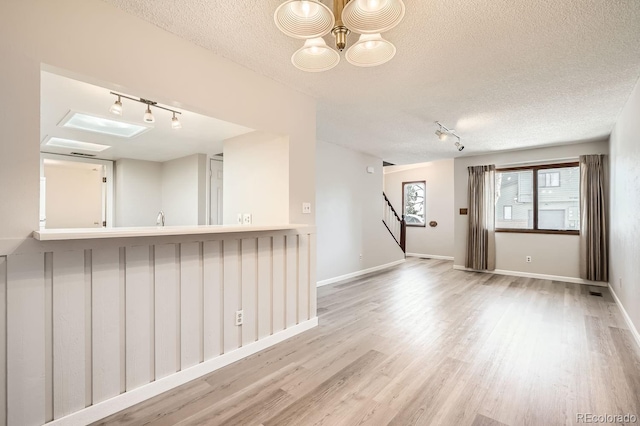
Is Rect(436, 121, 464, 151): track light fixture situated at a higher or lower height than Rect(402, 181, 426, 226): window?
higher

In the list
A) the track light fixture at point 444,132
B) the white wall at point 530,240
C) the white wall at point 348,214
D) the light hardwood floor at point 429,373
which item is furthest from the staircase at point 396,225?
the light hardwood floor at point 429,373

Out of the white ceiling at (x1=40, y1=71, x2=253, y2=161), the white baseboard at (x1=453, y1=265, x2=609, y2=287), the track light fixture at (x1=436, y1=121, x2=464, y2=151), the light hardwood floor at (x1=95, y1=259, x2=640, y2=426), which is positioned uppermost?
the track light fixture at (x1=436, y1=121, x2=464, y2=151)

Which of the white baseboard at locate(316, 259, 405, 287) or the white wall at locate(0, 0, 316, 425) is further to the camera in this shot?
the white baseboard at locate(316, 259, 405, 287)

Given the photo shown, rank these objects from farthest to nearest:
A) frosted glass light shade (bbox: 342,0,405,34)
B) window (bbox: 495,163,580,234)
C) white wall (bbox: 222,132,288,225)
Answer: window (bbox: 495,163,580,234), white wall (bbox: 222,132,288,225), frosted glass light shade (bbox: 342,0,405,34)

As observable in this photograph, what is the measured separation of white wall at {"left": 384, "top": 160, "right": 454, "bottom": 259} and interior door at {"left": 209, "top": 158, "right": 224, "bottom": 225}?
5488mm

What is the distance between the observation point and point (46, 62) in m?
1.57

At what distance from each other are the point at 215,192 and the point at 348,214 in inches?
103

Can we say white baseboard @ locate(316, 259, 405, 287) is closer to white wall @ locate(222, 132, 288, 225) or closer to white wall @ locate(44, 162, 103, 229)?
white wall @ locate(222, 132, 288, 225)

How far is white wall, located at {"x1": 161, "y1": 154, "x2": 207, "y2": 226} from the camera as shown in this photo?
5367mm

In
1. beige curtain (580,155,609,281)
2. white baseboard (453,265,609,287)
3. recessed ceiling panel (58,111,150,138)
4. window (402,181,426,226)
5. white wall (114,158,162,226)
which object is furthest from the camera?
window (402,181,426,226)

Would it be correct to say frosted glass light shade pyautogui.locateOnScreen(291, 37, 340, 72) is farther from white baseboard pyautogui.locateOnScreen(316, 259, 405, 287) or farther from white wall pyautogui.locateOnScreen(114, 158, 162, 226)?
white wall pyautogui.locateOnScreen(114, 158, 162, 226)

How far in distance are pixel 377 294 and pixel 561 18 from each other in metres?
3.74

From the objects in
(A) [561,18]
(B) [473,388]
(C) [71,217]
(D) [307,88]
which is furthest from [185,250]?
(C) [71,217]

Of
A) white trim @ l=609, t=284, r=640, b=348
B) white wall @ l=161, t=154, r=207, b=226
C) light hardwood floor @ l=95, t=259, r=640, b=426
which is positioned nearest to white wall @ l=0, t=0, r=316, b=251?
light hardwood floor @ l=95, t=259, r=640, b=426
